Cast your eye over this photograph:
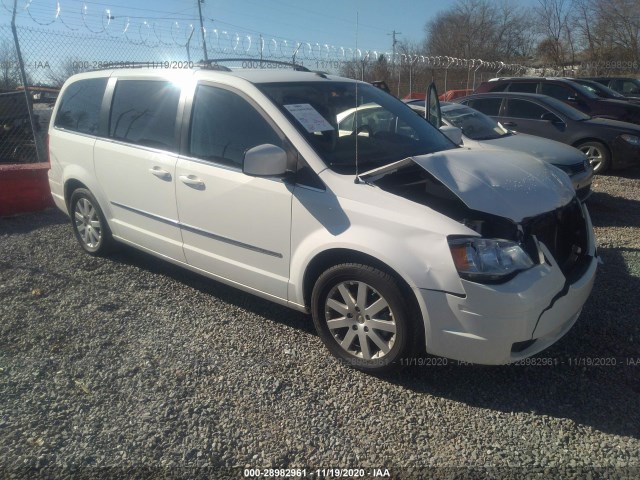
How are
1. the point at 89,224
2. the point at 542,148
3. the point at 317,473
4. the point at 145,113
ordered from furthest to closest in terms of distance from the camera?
the point at 542,148 < the point at 89,224 < the point at 145,113 < the point at 317,473

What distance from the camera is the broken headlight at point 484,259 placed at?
Result: 277 centimetres

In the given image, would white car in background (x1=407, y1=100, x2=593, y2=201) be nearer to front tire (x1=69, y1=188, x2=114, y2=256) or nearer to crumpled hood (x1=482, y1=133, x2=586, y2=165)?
crumpled hood (x1=482, y1=133, x2=586, y2=165)

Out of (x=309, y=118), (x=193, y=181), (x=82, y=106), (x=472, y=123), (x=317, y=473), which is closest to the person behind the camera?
(x=317, y=473)

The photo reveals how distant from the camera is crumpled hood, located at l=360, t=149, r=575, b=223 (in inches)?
118

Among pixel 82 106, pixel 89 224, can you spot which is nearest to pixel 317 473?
pixel 89 224

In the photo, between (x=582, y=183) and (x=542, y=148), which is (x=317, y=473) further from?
(x=542, y=148)

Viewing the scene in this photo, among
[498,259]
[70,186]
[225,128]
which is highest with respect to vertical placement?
[225,128]

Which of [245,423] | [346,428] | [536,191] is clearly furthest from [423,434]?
[536,191]

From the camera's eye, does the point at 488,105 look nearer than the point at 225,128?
No

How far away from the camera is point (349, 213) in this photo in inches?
123

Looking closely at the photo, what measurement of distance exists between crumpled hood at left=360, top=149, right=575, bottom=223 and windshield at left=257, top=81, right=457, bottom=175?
32 centimetres

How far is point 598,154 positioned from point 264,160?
7774 mm

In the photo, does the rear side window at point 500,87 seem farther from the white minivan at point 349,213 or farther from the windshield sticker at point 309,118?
the windshield sticker at point 309,118

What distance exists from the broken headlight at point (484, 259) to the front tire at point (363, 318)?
15.4 inches
